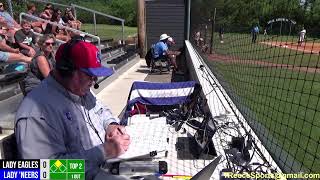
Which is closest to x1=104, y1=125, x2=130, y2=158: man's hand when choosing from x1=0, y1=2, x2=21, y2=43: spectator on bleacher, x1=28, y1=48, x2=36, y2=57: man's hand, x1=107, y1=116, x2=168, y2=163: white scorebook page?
x1=107, y1=116, x2=168, y2=163: white scorebook page

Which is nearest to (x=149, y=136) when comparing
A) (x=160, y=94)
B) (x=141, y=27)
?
(x=160, y=94)

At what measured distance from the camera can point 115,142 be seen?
251 cm

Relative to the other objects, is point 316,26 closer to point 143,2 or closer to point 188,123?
point 188,123

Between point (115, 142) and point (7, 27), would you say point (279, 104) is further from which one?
point (115, 142)

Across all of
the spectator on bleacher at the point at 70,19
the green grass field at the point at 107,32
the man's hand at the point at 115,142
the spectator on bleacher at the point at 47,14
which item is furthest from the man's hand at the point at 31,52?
the green grass field at the point at 107,32

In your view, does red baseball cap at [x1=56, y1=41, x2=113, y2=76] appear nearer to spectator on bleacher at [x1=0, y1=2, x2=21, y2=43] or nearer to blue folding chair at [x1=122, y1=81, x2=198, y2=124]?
blue folding chair at [x1=122, y1=81, x2=198, y2=124]

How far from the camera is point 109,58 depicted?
13.0 meters

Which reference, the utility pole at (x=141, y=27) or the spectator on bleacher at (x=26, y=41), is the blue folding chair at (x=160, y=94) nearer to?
the spectator on bleacher at (x=26, y=41)

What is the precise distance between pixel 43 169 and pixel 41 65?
2.60 meters

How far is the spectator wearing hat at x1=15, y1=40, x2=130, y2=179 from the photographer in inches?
84.0

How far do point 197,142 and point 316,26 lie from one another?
1802 mm

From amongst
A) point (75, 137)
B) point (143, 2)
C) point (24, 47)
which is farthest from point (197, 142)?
point (143, 2)

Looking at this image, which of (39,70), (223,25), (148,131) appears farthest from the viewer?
(223,25)

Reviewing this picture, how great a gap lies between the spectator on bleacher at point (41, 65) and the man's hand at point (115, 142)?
6.59 feet
